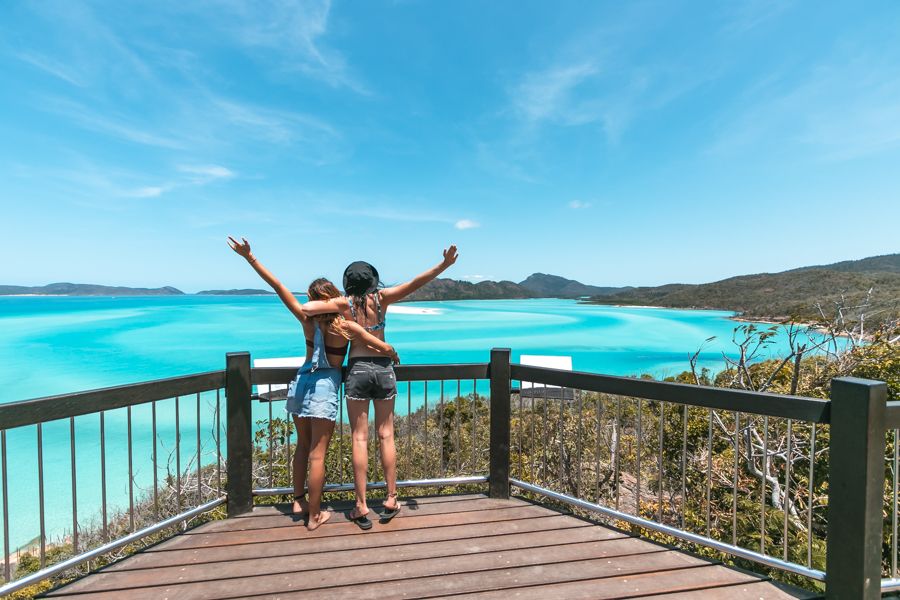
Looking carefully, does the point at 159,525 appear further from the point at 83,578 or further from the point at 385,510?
the point at 385,510

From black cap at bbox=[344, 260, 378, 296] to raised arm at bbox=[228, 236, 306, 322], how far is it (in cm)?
36

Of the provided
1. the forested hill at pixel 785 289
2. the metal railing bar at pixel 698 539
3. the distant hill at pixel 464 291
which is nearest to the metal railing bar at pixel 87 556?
the metal railing bar at pixel 698 539

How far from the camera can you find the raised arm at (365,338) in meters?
2.71

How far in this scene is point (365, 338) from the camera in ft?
8.95

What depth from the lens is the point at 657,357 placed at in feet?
172

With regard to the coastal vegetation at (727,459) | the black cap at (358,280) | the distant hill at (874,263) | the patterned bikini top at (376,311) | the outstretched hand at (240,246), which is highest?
the distant hill at (874,263)

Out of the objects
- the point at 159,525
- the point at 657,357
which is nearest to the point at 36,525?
the point at 159,525

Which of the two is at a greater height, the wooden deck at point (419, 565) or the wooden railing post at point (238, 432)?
the wooden railing post at point (238, 432)

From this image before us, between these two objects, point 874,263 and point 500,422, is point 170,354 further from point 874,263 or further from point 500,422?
point 874,263

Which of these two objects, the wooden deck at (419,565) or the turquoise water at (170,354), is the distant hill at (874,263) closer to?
the turquoise water at (170,354)

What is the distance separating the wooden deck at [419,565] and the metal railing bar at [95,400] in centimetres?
96

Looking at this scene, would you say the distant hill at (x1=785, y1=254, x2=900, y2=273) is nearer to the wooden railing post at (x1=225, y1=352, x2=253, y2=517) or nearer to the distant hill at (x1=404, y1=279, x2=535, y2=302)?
the distant hill at (x1=404, y1=279, x2=535, y2=302)

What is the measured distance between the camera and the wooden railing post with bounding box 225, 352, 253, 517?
3027mm

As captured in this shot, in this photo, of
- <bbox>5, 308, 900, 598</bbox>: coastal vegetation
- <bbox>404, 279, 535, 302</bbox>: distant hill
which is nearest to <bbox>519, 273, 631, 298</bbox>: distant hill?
<bbox>404, 279, 535, 302</bbox>: distant hill
